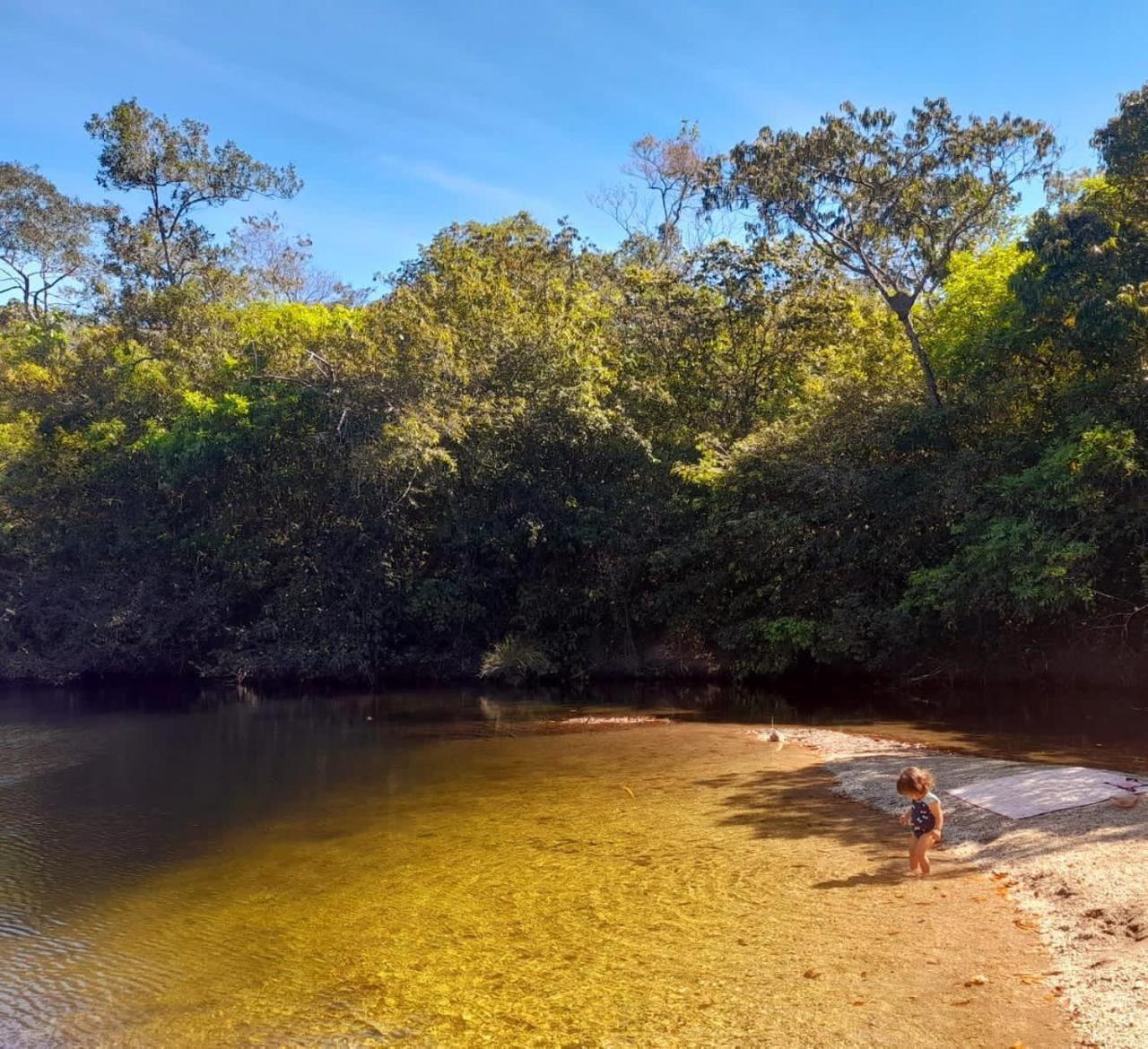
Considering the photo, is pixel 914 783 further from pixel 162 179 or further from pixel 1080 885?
pixel 162 179

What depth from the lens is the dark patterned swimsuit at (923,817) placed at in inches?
318

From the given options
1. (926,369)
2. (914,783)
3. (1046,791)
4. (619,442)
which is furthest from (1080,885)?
(619,442)

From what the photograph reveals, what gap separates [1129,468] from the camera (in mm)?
15156

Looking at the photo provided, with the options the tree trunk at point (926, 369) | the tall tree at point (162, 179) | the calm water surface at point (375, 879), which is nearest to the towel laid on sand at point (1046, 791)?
the calm water surface at point (375, 879)

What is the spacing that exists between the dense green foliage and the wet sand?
32.1 feet

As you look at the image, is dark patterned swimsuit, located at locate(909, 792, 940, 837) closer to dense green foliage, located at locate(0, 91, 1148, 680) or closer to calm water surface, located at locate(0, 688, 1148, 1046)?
calm water surface, located at locate(0, 688, 1148, 1046)

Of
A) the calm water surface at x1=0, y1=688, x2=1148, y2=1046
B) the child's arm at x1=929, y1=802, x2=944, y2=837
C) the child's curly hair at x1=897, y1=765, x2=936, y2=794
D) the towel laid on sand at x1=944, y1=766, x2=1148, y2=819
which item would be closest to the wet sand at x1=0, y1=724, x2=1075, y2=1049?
the calm water surface at x1=0, y1=688, x2=1148, y2=1046

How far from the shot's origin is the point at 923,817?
26.7 feet

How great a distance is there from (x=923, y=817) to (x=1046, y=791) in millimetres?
2527

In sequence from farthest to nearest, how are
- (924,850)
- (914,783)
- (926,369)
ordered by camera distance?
(926,369) < (914,783) < (924,850)

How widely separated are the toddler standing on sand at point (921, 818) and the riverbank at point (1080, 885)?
567mm

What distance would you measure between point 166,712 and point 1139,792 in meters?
22.0

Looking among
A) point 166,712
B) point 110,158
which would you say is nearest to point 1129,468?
point 166,712

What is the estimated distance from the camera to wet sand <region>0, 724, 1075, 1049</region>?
19.3ft
